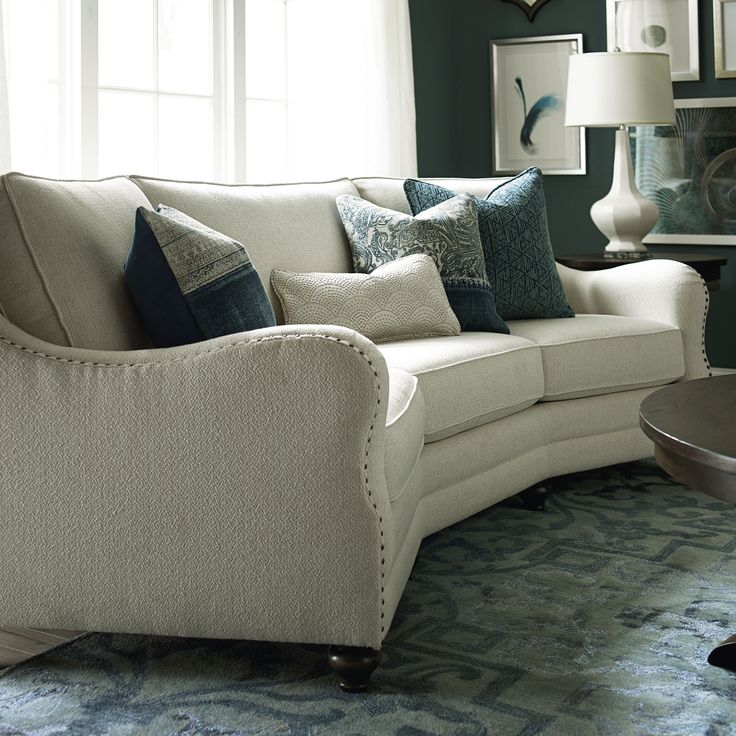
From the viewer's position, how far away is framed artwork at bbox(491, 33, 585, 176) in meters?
5.05

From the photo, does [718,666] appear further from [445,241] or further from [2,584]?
[445,241]

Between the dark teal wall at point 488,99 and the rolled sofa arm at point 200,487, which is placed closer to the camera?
the rolled sofa arm at point 200,487

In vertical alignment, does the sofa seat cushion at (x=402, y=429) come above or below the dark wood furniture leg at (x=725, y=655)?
above

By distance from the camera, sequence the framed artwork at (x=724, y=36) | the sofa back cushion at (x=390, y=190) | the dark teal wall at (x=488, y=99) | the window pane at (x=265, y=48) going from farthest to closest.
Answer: the dark teal wall at (x=488, y=99)
the framed artwork at (x=724, y=36)
the window pane at (x=265, y=48)
the sofa back cushion at (x=390, y=190)

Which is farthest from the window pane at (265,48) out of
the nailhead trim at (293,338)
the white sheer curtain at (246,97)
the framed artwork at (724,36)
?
the nailhead trim at (293,338)

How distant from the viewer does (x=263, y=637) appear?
190cm

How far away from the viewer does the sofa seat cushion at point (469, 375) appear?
2.58m

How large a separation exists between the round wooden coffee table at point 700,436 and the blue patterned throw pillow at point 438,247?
37.9 inches

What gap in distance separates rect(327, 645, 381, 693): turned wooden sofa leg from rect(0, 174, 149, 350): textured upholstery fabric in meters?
0.77

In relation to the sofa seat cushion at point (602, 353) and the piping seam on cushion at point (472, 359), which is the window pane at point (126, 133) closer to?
the sofa seat cushion at point (602, 353)

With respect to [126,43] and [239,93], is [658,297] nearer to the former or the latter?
[239,93]

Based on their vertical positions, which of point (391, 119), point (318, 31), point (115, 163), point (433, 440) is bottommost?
point (433, 440)

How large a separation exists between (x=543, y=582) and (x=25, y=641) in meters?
1.14

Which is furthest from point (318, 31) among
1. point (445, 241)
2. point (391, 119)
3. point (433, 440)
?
point (433, 440)
